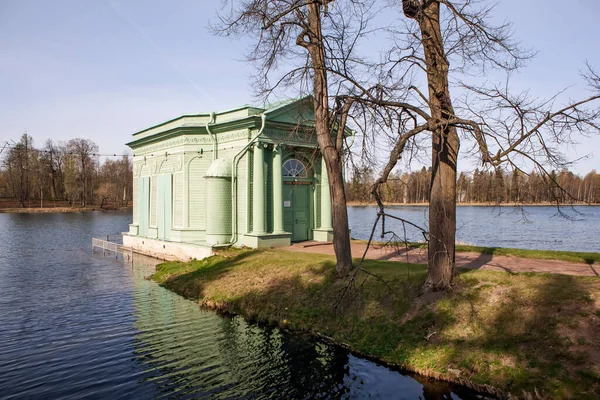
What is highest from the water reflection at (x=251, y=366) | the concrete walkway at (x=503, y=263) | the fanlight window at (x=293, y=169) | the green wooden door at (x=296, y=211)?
the fanlight window at (x=293, y=169)

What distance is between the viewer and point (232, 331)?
34.3 feet

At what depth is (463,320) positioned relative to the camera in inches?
325

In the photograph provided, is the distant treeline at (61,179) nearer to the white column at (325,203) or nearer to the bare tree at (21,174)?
the bare tree at (21,174)

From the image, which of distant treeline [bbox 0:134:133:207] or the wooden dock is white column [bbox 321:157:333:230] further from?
distant treeline [bbox 0:134:133:207]

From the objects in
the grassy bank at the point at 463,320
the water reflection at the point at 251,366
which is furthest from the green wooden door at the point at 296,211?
the water reflection at the point at 251,366

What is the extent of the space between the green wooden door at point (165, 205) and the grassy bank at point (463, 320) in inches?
347

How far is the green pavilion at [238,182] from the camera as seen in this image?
17.5 m

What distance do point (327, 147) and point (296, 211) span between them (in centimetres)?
812

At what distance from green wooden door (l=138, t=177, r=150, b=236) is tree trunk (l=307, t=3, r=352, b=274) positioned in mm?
14254

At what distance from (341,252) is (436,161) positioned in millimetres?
3726

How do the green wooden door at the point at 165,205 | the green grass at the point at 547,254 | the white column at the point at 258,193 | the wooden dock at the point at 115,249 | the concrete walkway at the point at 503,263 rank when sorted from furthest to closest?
the wooden dock at the point at 115,249 → the green wooden door at the point at 165,205 → the white column at the point at 258,193 → the green grass at the point at 547,254 → the concrete walkway at the point at 503,263

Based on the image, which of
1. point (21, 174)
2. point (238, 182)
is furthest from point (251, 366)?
point (21, 174)

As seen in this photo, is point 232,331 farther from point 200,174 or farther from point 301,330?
point 200,174

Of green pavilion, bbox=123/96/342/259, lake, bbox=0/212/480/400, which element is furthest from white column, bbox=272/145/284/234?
lake, bbox=0/212/480/400
